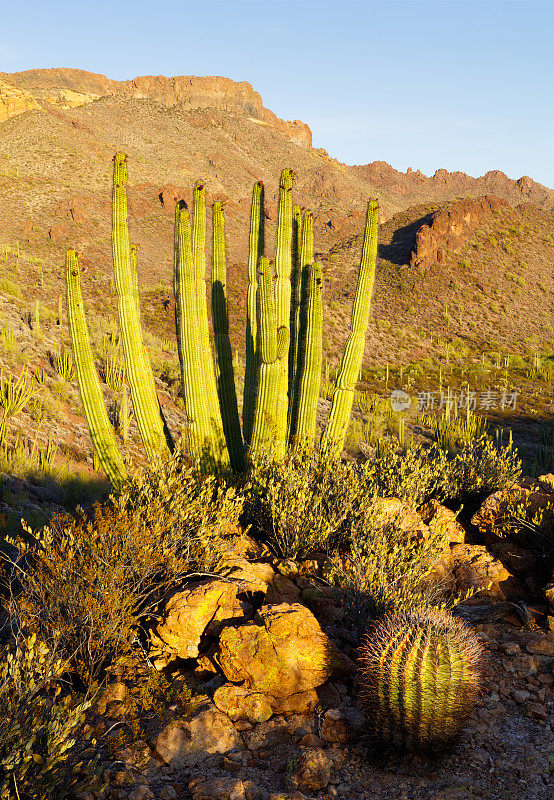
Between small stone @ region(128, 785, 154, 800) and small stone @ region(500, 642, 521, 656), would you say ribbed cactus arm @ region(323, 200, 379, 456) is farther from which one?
small stone @ region(128, 785, 154, 800)

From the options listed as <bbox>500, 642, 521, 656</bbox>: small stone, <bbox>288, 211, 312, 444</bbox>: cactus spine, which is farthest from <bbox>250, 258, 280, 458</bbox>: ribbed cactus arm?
<bbox>500, 642, 521, 656</bbox>: small stone

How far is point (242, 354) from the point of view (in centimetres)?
2627

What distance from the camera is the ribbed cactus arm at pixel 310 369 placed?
723 centimetres

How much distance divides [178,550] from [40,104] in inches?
3075

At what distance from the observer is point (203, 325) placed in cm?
679

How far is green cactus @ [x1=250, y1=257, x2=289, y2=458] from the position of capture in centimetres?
650

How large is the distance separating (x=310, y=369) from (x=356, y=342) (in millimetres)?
683

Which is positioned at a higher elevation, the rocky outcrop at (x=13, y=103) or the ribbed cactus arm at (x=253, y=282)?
the rocky outcrop at (x=13, y=103)

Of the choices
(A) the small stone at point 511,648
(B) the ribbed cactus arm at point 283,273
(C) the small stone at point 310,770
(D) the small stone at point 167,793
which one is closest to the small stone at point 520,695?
(A) the small stone at point 511,648

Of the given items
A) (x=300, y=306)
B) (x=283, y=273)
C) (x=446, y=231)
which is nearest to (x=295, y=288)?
(x=300, y=306)

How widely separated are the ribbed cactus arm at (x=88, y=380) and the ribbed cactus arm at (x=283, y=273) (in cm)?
193

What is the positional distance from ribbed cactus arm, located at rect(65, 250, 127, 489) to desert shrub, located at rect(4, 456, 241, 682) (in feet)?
4.83

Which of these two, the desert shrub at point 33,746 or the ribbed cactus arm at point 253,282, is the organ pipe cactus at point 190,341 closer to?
the ribbed cactus arm at point 253,282

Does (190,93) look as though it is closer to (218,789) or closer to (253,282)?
(253,282)
